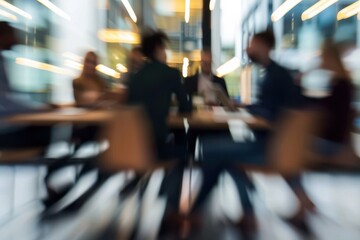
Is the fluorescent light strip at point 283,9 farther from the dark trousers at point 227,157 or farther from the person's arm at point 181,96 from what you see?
the dark trousers at point 227,157

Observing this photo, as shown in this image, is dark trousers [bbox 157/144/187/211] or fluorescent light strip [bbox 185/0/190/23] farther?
fluorescent light strip [bbox 185/0/190/23]

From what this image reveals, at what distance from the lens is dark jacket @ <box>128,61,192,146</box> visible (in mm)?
2805

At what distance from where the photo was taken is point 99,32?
6281mm

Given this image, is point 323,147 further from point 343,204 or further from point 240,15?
point 240,15

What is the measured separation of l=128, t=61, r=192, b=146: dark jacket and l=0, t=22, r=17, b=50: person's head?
934mm

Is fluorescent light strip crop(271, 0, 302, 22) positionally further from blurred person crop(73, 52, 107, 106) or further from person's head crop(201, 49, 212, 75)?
blurred person crop(73, 52, 107, 106)

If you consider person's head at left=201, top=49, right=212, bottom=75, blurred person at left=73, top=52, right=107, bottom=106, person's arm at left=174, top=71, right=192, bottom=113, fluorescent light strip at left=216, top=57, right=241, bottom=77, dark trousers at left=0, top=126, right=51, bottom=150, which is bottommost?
dark trousers at left=0, top=126, right=51, bottom=150

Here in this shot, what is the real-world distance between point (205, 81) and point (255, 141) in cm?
144

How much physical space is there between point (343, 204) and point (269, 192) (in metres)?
0.59

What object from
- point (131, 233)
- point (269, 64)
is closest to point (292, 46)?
point (269, 64)

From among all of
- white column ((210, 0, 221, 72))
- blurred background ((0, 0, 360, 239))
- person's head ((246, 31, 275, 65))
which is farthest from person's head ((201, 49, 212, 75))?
white column ((210, 0, 221, 72))

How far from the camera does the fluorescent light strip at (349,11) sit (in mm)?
5465

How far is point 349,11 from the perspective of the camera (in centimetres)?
567

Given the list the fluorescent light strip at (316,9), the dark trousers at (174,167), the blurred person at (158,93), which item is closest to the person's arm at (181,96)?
the blurred person at (158,93)
